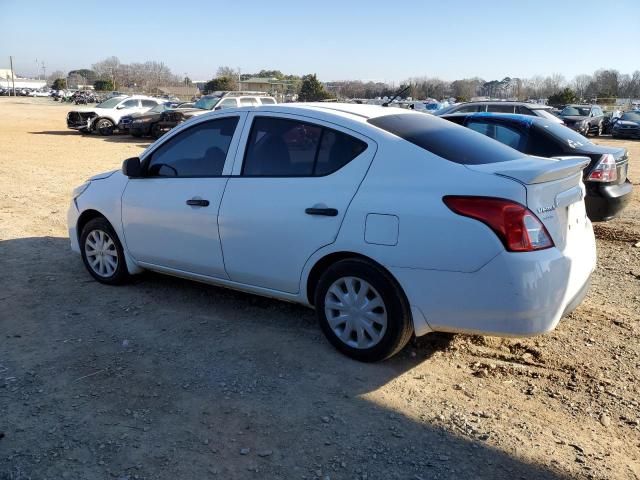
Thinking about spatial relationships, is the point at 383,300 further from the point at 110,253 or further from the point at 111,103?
the point at 111,103

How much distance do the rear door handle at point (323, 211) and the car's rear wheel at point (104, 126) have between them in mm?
23717

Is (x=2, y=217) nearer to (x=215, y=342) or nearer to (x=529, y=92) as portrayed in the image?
(x=215, y=342)

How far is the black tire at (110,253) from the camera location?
17.1 feet

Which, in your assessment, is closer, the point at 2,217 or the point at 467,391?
the point at 467,391

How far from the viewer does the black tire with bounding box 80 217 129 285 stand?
5211mm

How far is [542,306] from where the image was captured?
3268mm

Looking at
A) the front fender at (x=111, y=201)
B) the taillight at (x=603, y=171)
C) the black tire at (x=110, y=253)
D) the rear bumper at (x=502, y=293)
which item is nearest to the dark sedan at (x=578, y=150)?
the taillight at (x=603, y=171)

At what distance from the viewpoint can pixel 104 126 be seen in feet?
82.7

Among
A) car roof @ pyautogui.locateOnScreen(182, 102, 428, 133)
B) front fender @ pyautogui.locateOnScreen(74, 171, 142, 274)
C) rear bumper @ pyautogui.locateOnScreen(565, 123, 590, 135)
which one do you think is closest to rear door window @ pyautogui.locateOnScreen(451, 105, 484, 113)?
rear bumper @ pyautogui.locateOnScreen(565, 123, 590, 135)

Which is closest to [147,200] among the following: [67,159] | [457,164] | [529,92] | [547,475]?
[457,164]

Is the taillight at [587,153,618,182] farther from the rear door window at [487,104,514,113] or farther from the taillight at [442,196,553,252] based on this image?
the rear door window at [487,104,514,113]

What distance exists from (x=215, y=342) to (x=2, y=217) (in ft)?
18.3

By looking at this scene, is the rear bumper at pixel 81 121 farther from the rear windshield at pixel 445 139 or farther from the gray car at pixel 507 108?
the rear windshield at pixel 445 139

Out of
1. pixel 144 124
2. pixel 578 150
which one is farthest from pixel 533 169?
pixel 144 124
